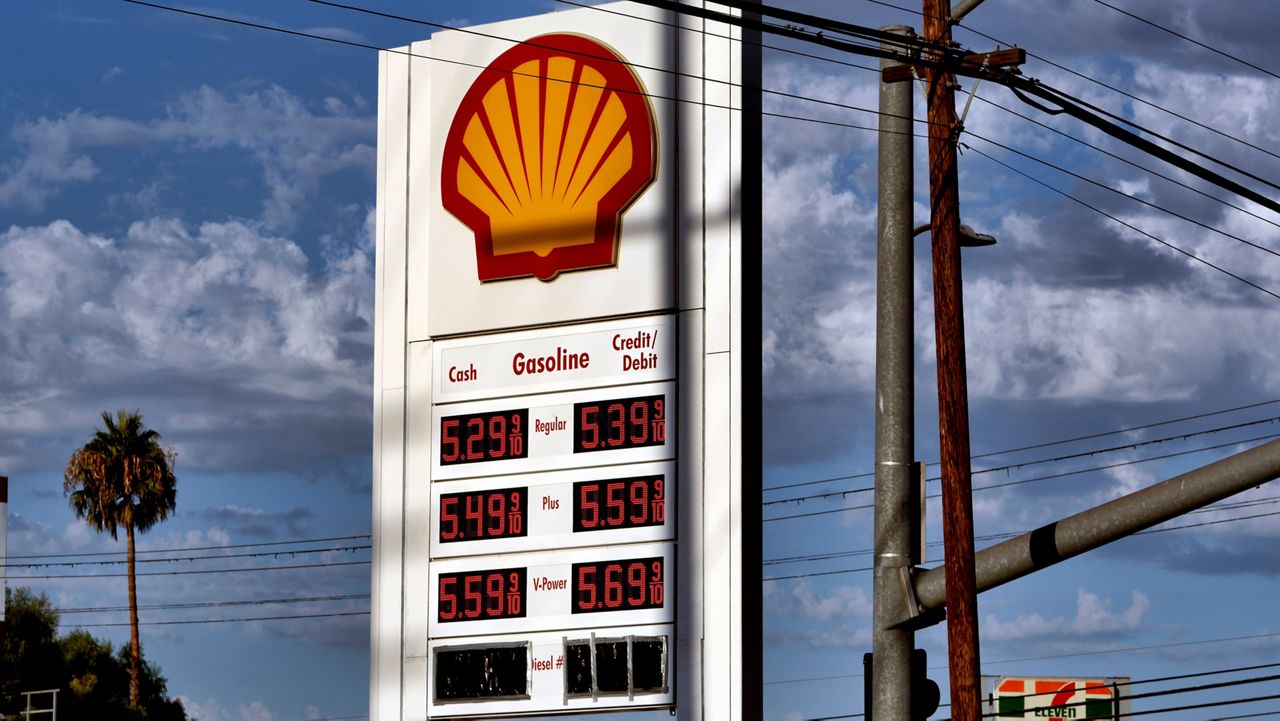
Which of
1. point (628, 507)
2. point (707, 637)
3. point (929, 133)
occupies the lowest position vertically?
point (707, 637)

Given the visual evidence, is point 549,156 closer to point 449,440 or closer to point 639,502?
point 449,440

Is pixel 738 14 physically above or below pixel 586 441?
above

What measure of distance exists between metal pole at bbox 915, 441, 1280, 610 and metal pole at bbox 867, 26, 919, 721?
0.34 m

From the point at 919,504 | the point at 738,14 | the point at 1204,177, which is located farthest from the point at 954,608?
the point at 738,14

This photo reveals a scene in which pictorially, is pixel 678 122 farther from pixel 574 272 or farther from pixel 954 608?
pixel 954 608

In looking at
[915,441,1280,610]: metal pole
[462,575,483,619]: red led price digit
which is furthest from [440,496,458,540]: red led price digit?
[915,441,1280,610]: metal pole

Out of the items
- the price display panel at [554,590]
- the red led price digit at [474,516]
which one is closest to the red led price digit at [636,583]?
the price display panel at [554,590]

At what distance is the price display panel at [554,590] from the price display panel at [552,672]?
0.14m

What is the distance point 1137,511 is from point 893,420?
2182 mm

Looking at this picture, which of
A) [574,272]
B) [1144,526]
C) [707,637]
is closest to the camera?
[1144,526]

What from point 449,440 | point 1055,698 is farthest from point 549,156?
point 1055,698

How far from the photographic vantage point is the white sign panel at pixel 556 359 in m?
18.5

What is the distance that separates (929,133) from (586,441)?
526 centimetres

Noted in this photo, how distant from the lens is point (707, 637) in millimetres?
17750
